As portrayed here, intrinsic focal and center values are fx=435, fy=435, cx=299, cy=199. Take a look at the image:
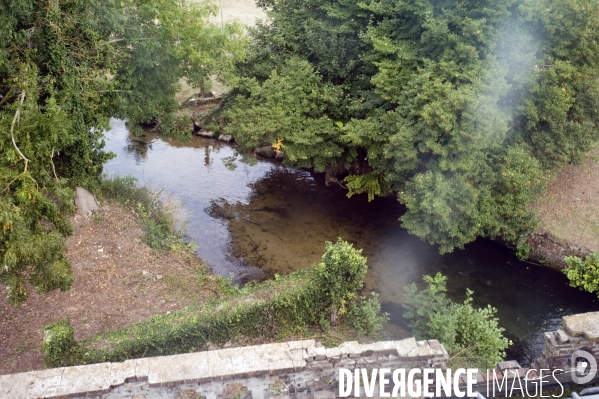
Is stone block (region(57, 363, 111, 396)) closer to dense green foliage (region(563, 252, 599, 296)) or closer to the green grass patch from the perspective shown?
the green grass patch

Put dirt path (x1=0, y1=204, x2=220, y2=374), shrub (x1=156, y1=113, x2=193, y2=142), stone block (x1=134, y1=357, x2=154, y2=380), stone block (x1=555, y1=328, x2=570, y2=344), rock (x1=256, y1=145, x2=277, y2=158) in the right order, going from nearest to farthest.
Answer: stone block (x1=134, y1=357, x2=154, y2=380)
stone block (x1=555, y1=328, x2=570, y2=344)
dirt path (x1=0, y1=204, x2=220, y2=374)
shrub (x1=156, y1=113, x2=193, y2=142)
rock (x1=256, y1=145, x2=277, y2=158)

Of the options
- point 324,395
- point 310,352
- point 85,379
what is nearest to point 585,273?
point 324,395

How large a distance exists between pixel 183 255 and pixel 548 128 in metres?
12.4

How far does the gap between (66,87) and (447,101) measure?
33.9ft

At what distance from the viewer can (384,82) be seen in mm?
14508

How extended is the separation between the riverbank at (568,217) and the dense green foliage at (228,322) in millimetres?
7469

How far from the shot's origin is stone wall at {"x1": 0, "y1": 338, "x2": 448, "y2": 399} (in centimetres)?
739

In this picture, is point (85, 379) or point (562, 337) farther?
point (562, 337)

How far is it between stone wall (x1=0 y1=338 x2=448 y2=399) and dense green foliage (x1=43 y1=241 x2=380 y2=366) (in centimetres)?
141

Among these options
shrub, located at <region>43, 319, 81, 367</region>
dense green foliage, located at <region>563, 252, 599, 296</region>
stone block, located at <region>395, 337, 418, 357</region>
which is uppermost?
dense green foliage, located at <region>563, 252, 599, 296</region>

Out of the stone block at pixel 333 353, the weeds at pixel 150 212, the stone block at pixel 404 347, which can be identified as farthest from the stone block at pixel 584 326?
the weeds at pixel 150 212

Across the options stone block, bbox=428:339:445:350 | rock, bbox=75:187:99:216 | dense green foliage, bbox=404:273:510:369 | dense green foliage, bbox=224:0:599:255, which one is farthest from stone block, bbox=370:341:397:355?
rock, bbox=75:187:99:216

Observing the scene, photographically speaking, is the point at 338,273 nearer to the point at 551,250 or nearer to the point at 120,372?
the point at 120,372

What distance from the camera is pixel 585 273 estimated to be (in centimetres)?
1372
